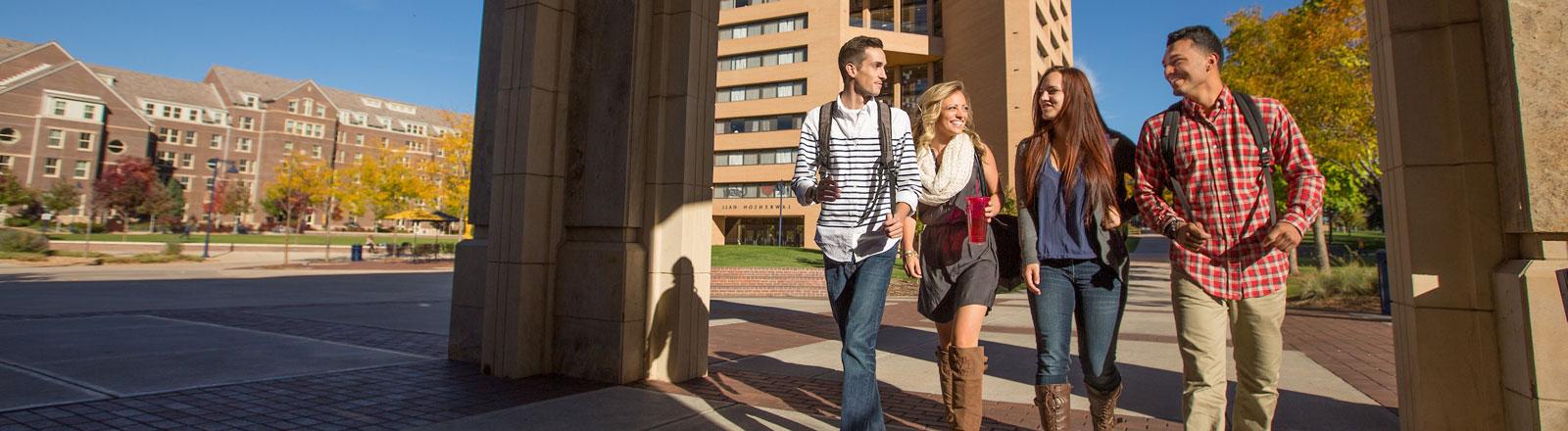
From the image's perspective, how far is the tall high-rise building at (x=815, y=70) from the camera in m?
45.2

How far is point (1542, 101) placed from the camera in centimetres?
244

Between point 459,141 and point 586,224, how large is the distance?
29.3 meters

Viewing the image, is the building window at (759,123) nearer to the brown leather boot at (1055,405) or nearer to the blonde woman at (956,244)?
the blonde woman at (956,244)

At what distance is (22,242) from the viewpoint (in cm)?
2472

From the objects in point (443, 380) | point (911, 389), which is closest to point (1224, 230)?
point (911, 389)

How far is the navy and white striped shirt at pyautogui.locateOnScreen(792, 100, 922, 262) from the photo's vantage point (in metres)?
3.00

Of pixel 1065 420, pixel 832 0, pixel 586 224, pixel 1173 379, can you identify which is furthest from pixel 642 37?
pixel 832 0

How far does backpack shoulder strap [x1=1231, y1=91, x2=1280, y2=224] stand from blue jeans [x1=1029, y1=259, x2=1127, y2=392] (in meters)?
0.65

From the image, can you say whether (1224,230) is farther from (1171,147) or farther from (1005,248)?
(1005,248)

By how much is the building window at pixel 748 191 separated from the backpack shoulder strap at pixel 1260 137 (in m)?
47.0

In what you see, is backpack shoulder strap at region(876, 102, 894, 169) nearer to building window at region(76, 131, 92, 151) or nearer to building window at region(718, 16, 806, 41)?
building window at region(718, 16, 806, 41)

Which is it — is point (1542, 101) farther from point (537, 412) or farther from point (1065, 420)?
point (537, 412)

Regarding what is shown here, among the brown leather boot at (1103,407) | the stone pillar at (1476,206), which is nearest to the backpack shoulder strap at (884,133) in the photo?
the brown leather boot at (1103,407)

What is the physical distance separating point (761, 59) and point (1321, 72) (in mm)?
39266
